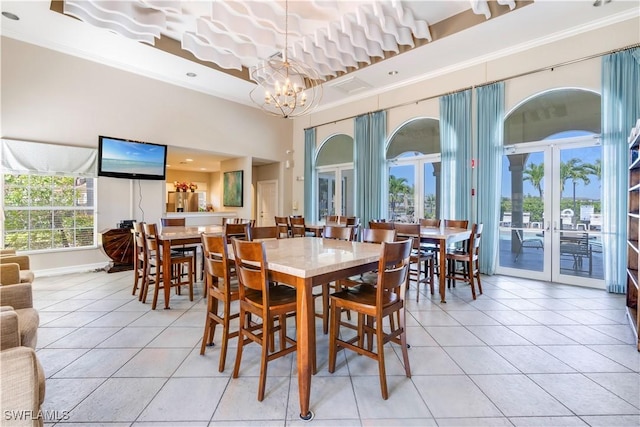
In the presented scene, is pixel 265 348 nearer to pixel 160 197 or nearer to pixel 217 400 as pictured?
pixel 217 400

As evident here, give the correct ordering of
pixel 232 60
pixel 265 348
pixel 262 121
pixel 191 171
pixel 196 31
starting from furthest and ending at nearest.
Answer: pixel 191 171
pixel 262 121
pixel 232 60
pixel 196 31
pixel 265 348

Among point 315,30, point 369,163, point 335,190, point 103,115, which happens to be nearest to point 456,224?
point 369,163

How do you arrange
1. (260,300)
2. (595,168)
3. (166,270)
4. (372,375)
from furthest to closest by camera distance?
(595,168), (166,270), (372,375), (260,300)

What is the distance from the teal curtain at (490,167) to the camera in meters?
5.06

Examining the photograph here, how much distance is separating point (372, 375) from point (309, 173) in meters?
6.65

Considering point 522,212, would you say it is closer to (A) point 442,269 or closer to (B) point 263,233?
(A) point 442,269

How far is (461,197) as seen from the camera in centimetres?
545

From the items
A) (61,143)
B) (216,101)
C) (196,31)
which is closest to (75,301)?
(61,143)

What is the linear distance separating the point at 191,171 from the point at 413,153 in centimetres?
934

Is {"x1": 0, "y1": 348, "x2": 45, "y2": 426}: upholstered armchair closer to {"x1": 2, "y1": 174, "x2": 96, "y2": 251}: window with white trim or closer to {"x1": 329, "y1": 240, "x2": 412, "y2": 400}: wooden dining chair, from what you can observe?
{"x1": 329, "y1": 240, "x2": 412, "y2": 400}: wooden dining chair

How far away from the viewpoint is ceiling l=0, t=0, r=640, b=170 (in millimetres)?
3941

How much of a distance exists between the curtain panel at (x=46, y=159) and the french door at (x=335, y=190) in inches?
200

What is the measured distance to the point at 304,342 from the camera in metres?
1.69

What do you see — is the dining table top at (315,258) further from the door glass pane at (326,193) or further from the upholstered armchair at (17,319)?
the door glass pane at (326,193)
